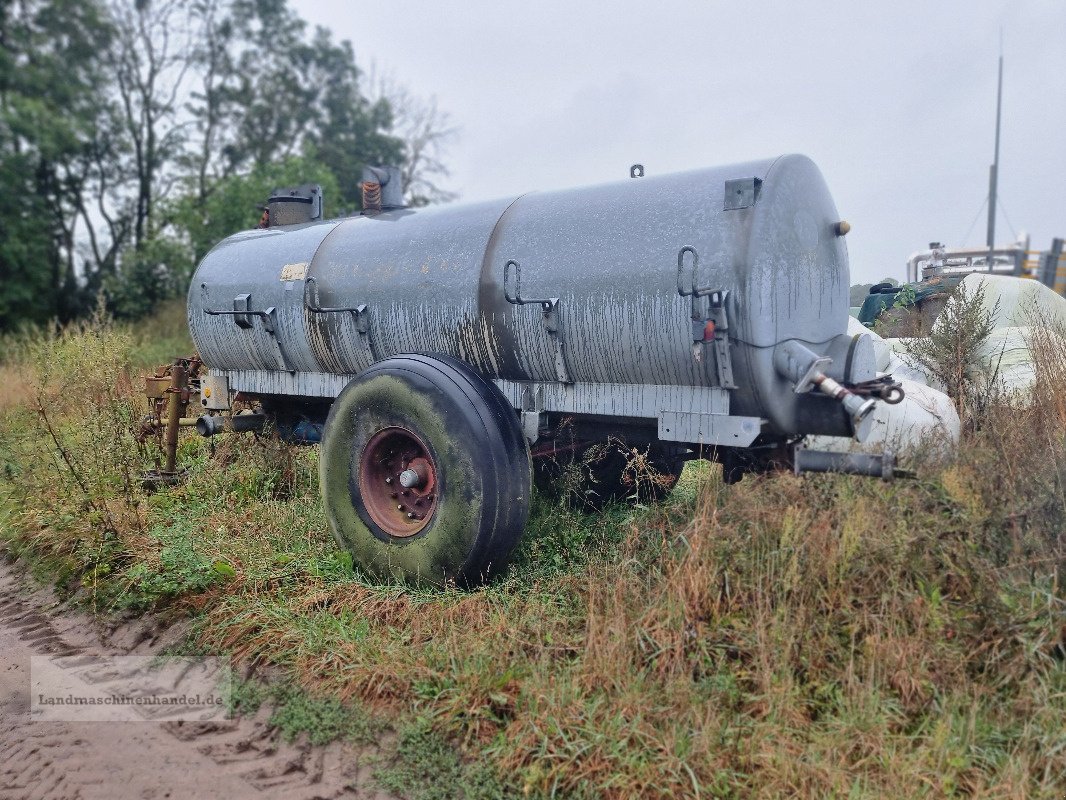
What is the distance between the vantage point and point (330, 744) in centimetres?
352

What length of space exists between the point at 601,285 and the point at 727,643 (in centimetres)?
183

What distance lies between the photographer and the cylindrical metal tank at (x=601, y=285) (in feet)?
13.2

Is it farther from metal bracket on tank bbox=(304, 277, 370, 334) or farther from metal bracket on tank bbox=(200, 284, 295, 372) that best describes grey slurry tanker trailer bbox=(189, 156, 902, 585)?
metal bracket on tank bbox=(200, 284, 295, 372)

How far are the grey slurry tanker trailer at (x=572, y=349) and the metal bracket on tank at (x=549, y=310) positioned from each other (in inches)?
0.5

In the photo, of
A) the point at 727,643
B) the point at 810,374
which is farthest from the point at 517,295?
the point at 727,643

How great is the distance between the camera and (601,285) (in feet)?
14.4

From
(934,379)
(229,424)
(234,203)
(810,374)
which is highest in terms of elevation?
(234,203)

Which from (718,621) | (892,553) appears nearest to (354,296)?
(718,621)

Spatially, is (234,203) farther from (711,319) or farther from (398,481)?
(711,319)

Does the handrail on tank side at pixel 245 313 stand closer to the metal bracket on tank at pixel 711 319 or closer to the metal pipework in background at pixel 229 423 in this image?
the metal pipework in background at pixel 229 423

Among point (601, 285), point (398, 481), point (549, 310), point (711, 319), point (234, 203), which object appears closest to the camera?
point (711, 319)

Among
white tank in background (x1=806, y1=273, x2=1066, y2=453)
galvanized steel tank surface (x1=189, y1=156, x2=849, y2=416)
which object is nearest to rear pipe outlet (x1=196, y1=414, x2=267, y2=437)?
galvanized steel tank surface (x1=189, y1=156, x2=849, y2=416)

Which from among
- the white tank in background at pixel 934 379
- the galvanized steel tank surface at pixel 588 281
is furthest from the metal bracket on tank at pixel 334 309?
the white tank in background at pixel 934 379

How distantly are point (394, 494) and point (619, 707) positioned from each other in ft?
6.56
